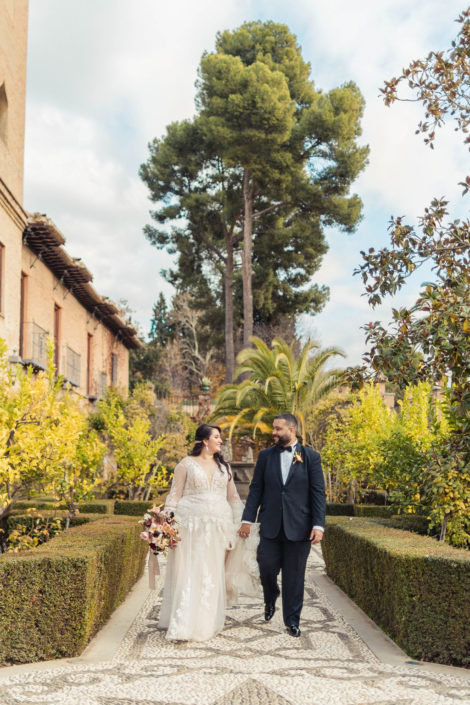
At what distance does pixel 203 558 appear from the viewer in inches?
235

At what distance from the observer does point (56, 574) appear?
5.34 m

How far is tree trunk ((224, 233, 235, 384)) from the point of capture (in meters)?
27.9

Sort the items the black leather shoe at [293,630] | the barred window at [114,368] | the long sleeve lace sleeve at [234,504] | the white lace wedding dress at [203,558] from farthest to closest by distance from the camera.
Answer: the barred window at [114,368] < the long sleeve lace sleeve at [234,504] < the black leather shoe at [293,630] < the white lace wedding dress at [203,558]

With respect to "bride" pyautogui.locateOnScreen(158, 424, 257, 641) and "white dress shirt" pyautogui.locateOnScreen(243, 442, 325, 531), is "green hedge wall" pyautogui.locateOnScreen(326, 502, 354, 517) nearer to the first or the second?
"bride" pyautogui.locateOnScreen(158, 424, 257, 641)

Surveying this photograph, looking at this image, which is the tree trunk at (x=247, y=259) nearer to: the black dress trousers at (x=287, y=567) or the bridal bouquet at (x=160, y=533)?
the black dress trousers at (x=287, y=567)

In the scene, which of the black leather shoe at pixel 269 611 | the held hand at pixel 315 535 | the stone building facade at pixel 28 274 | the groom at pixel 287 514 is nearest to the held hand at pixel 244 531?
the groom at pixel 287 514

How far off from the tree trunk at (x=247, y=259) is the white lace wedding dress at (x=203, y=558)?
1995 centimetres

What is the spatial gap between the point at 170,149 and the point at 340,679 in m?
26.1

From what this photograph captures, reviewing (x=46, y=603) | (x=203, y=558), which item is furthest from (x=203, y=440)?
(x=46, y=603)

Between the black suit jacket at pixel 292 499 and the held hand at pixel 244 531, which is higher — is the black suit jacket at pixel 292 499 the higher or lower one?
the higher one

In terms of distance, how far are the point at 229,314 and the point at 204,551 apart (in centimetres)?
2251

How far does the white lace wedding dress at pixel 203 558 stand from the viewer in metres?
5.78

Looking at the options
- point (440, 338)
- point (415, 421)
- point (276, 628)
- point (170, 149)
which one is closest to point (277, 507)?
point (276, 628)

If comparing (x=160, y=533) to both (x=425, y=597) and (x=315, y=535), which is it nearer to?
(x=315, y=535)
